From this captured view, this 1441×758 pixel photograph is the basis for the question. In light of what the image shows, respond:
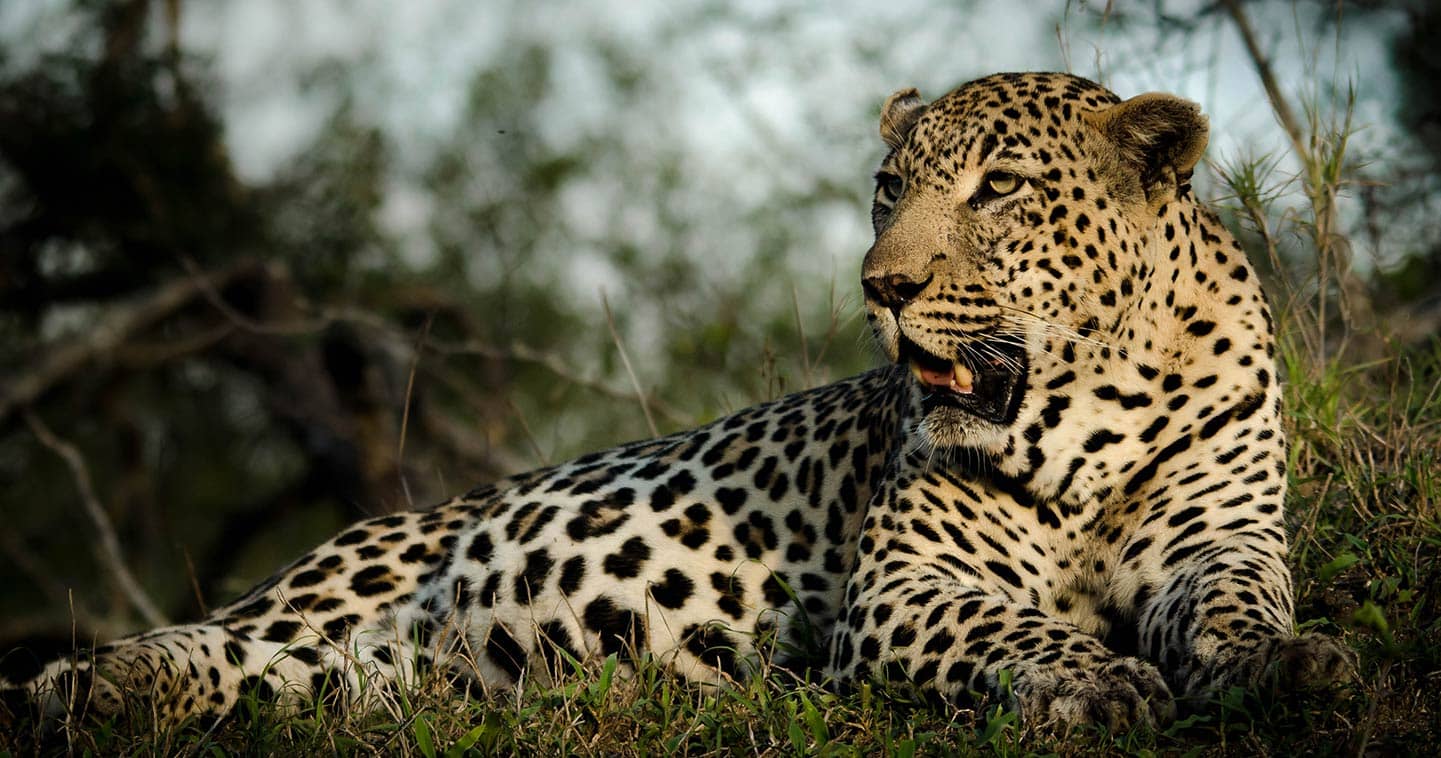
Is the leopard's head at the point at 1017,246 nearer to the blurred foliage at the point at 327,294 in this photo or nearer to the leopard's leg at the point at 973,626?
the leopard's leg at the point at 973,626

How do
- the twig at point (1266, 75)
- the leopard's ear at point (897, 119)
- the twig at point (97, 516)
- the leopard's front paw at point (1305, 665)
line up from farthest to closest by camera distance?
1. the twig at point (97, 516)
2. the twig at point (1266, 75)
3. the leopard's ear at point (897, 119)
4. the leopard's front paw at point (1305, 665)

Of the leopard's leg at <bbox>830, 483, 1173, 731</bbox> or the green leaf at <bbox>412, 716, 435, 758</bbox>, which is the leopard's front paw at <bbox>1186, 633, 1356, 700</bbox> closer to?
the leopard's leg at <bbox>830, 483, 1173, 731</bbox>

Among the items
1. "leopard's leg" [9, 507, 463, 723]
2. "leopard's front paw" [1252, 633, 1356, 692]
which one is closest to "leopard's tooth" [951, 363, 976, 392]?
"leopard's front paw" [1252, 633, 1356, 692]

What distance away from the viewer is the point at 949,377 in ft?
18.1

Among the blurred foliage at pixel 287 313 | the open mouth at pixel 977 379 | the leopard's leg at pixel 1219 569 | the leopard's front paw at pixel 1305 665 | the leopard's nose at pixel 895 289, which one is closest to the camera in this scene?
the leopard's front paw at pixel 1305 665

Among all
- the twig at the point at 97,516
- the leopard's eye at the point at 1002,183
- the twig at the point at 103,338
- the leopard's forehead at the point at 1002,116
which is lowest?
the twig at the point at 97,516

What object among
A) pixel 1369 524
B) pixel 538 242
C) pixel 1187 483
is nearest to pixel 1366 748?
pixel 1187 483

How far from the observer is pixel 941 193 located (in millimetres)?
5727

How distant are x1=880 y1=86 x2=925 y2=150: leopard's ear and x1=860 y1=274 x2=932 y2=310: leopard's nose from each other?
1.08 m

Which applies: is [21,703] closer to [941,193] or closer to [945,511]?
[945,511]

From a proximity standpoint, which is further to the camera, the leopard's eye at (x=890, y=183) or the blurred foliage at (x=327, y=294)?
the blurred foliage at (x=327, y=294)

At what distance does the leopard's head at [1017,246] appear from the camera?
538 cm

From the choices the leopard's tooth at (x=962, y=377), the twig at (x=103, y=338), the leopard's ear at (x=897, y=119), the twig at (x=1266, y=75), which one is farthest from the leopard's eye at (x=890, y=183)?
the twig at (x=103, y=338)

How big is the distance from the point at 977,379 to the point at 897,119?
138 centimetres
